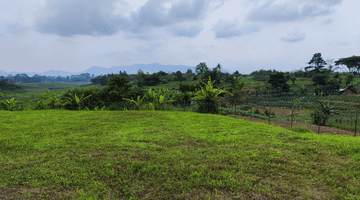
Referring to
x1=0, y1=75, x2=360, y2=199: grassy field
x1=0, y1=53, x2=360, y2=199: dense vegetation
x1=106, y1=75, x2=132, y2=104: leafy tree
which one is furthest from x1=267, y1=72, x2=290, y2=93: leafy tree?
x1=0, y1=75, x2=360, y2=199: grassy field

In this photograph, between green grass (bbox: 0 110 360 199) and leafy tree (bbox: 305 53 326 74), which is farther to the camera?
leafy tree (bbox: 305 53 326 74)

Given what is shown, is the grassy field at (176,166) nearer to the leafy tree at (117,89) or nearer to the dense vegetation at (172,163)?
the dense vegetation at (172,163)

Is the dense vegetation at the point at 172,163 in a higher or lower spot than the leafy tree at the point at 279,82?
lower

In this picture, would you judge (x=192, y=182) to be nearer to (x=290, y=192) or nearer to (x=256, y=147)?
(x=290, y=192)

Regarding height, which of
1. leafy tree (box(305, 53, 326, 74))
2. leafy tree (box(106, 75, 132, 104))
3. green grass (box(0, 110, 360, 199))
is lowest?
green grass (box(0, 110, 360, 199))

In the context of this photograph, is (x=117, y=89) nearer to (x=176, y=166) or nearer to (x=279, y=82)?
(x=176, y=166)

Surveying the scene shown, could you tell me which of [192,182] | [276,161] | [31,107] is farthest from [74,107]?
[276,161]

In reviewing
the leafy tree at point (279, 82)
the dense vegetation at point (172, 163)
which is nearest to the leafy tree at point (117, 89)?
the dense vegetation at point (172, 163)

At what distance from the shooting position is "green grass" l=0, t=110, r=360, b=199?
287 cm

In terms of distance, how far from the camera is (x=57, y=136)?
5.42m

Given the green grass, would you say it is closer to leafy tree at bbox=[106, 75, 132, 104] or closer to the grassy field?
the grassy field

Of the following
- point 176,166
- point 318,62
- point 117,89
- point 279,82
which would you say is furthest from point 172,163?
point 318,62

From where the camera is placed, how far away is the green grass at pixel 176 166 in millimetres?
2865

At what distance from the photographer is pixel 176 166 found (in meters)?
3.57
